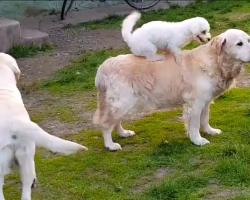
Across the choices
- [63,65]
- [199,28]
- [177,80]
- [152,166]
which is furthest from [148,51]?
[63,65]

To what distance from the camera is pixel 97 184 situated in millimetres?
4910

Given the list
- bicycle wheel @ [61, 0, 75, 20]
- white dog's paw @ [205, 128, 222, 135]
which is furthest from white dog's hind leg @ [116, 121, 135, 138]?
bicycle wheel @ [61, 0, 75, 20]

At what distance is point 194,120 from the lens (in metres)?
5.55

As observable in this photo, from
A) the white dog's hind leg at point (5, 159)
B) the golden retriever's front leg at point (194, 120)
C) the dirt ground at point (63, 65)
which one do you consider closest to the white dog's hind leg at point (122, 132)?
the dirt ground at point (63, 65)

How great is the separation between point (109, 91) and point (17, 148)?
5.50 ft

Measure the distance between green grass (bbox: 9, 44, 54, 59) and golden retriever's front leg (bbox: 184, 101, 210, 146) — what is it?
452 centimetres

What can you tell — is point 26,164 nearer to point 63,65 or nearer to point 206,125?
point 206,125

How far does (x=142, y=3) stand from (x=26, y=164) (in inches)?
376

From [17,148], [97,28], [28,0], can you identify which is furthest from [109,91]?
[28,0]

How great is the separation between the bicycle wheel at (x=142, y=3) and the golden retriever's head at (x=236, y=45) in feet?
25.1

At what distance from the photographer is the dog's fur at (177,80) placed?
5.45 metres

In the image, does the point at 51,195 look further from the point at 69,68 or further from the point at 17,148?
the point at 69,68

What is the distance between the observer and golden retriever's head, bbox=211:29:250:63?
5.34 m

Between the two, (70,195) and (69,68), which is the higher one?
(70,195)
